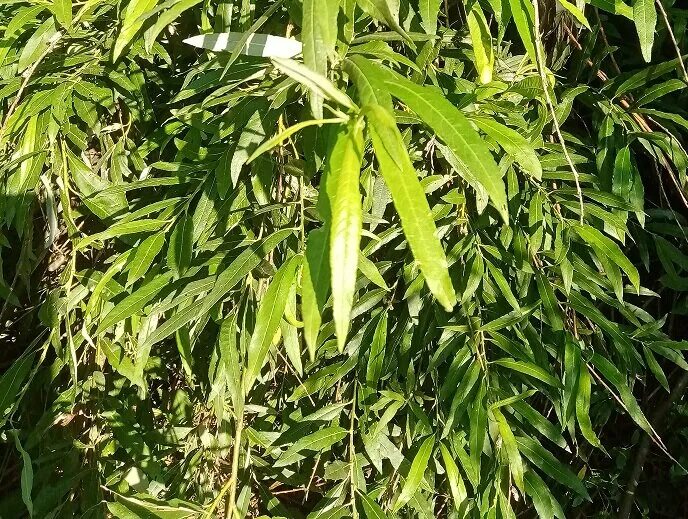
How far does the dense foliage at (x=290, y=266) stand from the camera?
89 cm

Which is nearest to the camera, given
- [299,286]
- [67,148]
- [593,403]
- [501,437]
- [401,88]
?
[401,88]

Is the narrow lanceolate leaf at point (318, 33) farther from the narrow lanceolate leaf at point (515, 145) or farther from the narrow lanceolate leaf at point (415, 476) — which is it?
the narrow lanceolate leaf at point (415, 476)

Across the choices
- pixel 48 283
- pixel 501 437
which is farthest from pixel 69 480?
pixel 501 437

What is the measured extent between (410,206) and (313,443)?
65 cm

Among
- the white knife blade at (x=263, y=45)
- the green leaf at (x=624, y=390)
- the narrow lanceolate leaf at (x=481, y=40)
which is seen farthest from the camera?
the green leaf at (x=624, y=390)

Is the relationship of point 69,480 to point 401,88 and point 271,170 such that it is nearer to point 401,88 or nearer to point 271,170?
point 271,170

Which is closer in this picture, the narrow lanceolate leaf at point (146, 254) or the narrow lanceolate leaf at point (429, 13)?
the narrow lanceolate leaf at point (429, 13)

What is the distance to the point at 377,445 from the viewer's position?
106cm

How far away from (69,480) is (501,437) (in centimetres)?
71

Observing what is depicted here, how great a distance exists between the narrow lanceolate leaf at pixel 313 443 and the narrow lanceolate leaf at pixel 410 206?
620 millimetres

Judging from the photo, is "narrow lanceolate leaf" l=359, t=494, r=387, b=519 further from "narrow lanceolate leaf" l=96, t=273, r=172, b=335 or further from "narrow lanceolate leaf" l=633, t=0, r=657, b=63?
"narrow lanceolate leaf" l=633, t=0, r=657, b=63

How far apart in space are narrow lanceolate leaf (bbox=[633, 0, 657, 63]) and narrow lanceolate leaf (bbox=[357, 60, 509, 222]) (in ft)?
1.45

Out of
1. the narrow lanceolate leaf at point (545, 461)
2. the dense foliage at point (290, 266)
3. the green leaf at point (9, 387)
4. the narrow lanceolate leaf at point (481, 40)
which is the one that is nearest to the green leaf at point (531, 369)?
the dense foliage at point (290, 266)

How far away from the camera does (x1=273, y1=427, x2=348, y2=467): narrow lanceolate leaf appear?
41.6 inches
